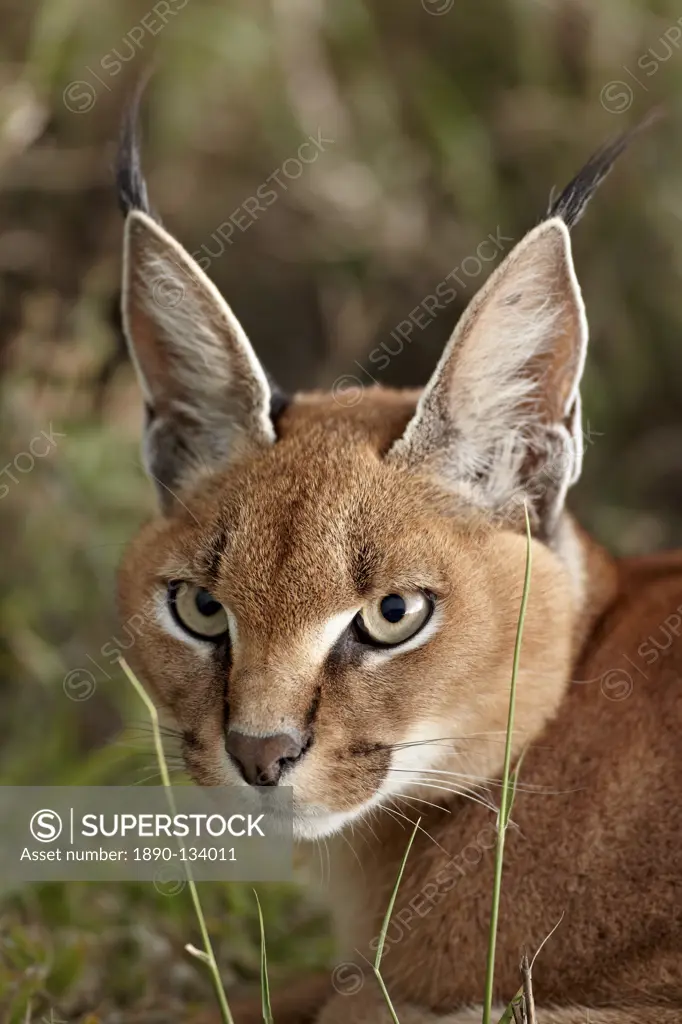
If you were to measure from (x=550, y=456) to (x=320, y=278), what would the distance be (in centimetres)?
434

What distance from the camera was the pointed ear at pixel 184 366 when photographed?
3070 millimetres

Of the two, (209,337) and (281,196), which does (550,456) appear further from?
(281,196)

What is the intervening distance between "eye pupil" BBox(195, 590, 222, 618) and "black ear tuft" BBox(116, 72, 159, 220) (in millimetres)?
1041

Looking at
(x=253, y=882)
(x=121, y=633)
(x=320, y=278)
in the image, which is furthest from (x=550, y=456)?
(x=320, y=278)

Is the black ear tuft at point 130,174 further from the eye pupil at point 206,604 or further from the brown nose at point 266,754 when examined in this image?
the brown nose at point 266,754

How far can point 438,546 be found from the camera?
2.84m

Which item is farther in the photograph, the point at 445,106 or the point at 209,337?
the point at 445,106

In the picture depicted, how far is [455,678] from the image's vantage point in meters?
2.82

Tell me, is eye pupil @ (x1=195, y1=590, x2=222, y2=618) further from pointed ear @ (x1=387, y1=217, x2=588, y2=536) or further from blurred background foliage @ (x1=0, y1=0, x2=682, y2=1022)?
blurred background foliage @ (x1=0, y1=0, x2=682, y2=1022)

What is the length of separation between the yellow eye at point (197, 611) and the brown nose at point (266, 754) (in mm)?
348
